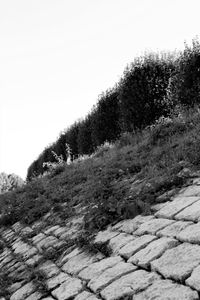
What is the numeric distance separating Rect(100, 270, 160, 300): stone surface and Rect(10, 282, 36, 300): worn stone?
1314 millimetres

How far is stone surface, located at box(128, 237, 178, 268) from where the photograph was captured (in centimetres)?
389

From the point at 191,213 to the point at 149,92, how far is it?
8.34 meters

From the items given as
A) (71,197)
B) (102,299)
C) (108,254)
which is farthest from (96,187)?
(102,299)

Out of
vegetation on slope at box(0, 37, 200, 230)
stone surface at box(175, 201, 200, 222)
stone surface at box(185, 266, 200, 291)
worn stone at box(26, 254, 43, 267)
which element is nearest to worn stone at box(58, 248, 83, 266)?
worn stone at box(26, 254, 43, 267)

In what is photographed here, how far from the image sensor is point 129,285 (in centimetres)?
357

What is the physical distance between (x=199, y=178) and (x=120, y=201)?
4.16ft

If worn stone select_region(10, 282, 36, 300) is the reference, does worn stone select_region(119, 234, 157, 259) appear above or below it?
above

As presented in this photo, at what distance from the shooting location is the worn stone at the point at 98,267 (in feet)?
13.8

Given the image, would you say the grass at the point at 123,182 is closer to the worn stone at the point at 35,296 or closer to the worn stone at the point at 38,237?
the worn stone at the point at 38,237

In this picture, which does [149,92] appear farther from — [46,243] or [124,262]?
[124,262]

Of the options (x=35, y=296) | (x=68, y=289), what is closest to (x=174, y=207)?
(x=68, y=289)

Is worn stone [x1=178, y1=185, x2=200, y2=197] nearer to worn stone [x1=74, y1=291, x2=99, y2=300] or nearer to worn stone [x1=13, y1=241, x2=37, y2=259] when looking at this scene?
worn stone [x1=74, y1=291, x2=99, y2=300]

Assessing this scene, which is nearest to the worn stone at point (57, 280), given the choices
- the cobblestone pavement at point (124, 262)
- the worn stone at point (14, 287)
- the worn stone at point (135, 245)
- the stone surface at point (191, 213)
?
the cobblestone pavement at point (124, 262)

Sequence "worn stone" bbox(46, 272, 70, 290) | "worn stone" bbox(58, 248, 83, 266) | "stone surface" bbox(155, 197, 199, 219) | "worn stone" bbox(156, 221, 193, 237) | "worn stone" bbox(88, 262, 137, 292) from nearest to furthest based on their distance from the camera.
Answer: "worn stone" bbox(88, 262, 137, 292) < "worn stone" bbox(156, 221, 193, 237) < "worn stone" bbox(46, 272, 70, 290) < "stone surface" bbox(155, 197, 199, 219) < "worn stone" bbox(58, 248, 83, 266)
